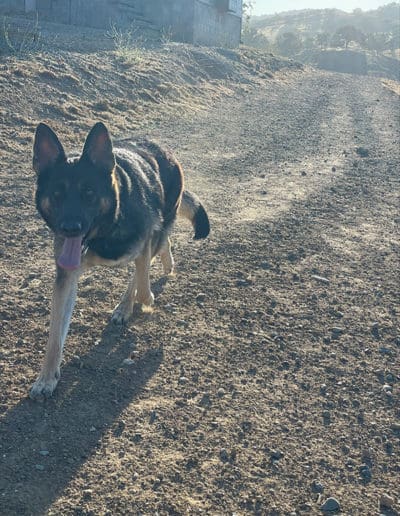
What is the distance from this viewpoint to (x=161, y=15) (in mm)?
29766

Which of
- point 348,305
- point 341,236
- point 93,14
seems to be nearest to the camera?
point 348,305

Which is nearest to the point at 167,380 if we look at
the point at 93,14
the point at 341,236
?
the point at 341,236

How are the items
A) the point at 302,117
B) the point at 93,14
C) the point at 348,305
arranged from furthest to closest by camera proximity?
1. the point at 93,14
2. the point at 302,117
3. the point at 348,305

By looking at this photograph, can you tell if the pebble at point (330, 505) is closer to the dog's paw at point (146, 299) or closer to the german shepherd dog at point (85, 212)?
the german shepherd dog at point (85, 212)

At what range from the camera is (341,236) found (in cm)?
716

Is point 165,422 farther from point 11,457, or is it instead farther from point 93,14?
point 93,14

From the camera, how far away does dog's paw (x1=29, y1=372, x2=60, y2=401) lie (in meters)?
3.54

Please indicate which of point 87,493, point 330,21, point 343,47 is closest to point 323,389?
point 87,493

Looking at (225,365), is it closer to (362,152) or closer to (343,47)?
(362,152)

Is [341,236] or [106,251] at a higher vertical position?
[106,251]

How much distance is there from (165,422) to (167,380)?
0.48 metres

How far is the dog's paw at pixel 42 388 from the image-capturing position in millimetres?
3545

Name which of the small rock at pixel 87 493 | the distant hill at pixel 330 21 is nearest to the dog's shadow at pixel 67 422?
the small rock at pixel 87 493

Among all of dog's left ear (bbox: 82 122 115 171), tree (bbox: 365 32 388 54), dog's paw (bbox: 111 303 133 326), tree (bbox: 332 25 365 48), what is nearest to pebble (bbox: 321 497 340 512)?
dog's paw (bbox: 111 303 133 326)
